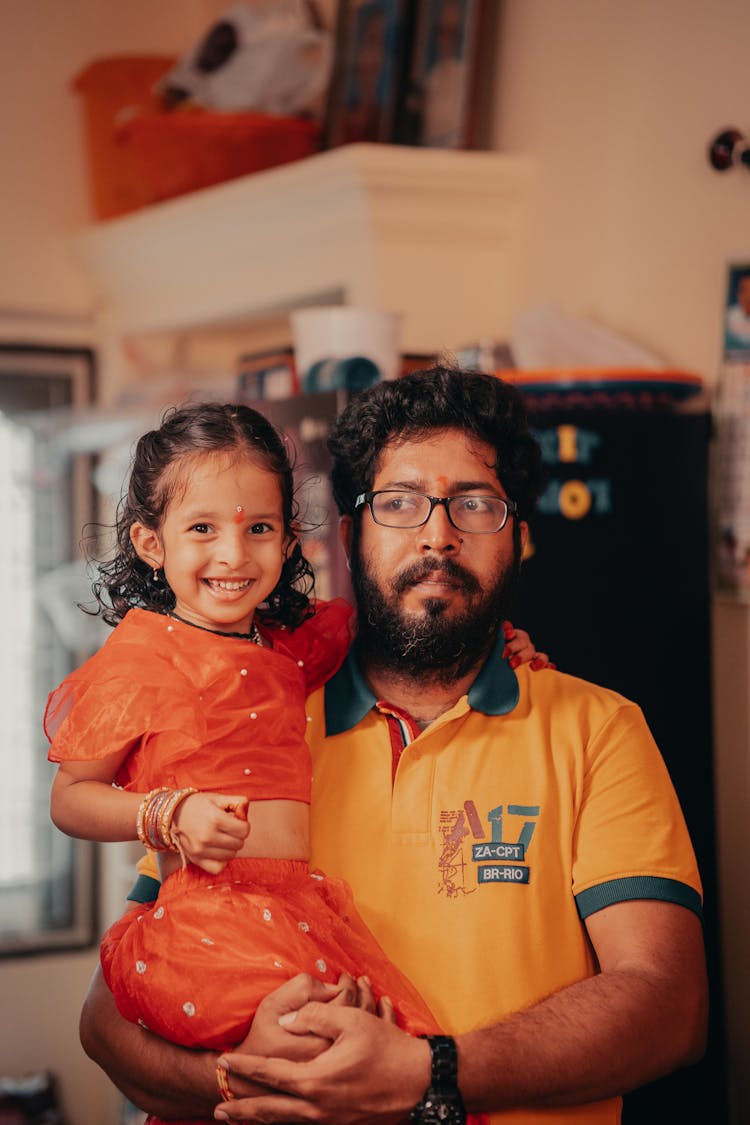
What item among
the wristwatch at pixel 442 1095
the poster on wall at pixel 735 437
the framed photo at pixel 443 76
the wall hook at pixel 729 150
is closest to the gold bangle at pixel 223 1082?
the wristwatch at pixel 442 1095

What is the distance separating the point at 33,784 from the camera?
3439 millimetres

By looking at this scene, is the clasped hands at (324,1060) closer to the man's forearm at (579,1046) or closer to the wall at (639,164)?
the man's forearm at (579,1046)

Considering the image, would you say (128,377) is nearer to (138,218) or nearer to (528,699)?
(138,218)

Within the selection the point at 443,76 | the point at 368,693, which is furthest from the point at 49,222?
the point at 368,693

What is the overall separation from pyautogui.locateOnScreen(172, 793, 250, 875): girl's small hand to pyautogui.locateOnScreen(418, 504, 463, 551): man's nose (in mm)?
410

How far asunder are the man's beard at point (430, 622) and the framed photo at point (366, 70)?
1348mm

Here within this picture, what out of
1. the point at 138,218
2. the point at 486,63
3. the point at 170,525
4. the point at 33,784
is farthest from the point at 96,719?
the point at 33,784

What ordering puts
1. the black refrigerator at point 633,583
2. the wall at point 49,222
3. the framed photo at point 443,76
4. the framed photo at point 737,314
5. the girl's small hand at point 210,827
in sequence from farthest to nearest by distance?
the wall at point 49,222
the framed photo at point 443,76
the framed photo at point 737,314
the black refrigerator at point 633,583
the girl's small hand at point 210,827

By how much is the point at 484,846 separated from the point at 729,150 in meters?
1.16

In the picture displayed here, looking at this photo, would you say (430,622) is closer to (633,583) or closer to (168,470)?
(168,470)

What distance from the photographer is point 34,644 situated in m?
3.46

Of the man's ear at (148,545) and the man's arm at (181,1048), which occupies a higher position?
the man's ear at (148,545)

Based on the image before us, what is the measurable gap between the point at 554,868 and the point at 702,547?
0.66 m

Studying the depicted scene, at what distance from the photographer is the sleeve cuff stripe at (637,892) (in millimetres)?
1500
